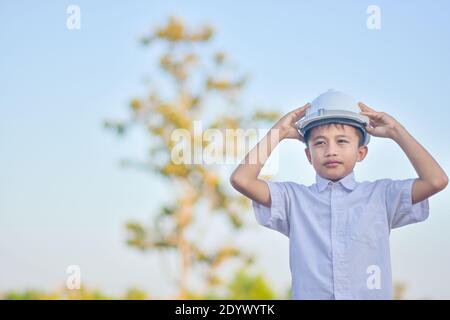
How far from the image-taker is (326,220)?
2084 mm

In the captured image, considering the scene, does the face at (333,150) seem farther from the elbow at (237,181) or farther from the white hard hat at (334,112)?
the elbow at (237,181)

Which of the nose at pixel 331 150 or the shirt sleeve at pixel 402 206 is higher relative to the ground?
the nose at pixel 331 150

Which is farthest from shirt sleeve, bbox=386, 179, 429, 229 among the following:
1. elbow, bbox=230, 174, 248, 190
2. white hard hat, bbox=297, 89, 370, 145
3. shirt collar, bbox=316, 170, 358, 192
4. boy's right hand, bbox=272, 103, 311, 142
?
elbow, bbox=230, 174, 248, 190

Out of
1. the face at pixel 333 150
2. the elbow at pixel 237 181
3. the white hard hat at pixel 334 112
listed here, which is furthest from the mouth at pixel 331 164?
the elbow at pixel 237 181

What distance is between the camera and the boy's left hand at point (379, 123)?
82.0 inches

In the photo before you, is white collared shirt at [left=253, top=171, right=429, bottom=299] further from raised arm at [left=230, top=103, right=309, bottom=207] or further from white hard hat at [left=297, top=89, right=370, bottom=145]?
white hard hat at [left=297, top=89, right=370, bottom=145]

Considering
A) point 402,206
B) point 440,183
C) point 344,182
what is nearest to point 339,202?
point 344,182

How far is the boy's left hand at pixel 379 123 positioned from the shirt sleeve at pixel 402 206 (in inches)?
6.0

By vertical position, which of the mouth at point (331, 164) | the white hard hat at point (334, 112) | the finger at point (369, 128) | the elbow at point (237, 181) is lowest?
the elbow at point (237, 181)

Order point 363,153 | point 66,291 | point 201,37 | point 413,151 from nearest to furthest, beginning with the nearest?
1. point 413,151
2. point 363,153
3. point 66,291
4. point 201,37

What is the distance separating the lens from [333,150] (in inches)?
82.7
